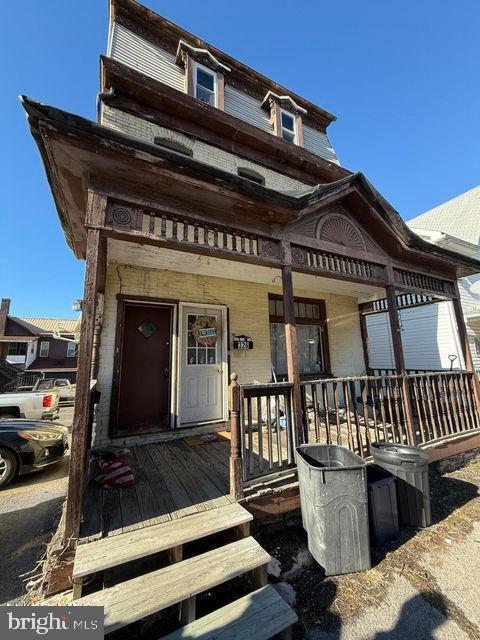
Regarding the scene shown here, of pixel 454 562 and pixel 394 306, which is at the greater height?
pixel 394 306

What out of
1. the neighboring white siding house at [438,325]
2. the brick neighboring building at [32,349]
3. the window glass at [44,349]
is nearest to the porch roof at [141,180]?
the neighboring white siding house at [438,325]

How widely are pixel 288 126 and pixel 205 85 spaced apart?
98.3 inches

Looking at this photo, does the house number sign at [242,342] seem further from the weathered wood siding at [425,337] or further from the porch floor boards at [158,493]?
the weathered wood siding at [425,337]

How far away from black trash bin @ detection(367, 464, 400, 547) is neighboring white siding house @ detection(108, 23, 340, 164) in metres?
7.91

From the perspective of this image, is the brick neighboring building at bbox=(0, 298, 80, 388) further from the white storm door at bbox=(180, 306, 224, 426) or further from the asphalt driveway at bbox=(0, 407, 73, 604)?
the white storm door at bbox=(180, 306, 224, 426)

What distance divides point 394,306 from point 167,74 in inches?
266

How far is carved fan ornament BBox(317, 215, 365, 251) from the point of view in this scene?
3.94 m

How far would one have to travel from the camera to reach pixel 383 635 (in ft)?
5.75

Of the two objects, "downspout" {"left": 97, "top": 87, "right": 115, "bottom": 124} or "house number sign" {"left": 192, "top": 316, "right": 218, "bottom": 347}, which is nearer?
"downspout" {"left": 97, "top": 87, "right": 115, "bottom": 124}

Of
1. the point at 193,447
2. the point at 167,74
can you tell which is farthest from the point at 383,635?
the point at 167,74

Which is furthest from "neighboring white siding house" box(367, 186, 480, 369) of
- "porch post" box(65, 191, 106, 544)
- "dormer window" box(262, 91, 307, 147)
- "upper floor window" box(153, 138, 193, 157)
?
"porch post" box(65, 191, 106, 544)

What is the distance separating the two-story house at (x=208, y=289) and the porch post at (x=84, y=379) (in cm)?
1

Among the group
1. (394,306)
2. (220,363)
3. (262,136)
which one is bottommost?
(220,363)

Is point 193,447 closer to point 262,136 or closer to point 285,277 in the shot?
point 285,277
